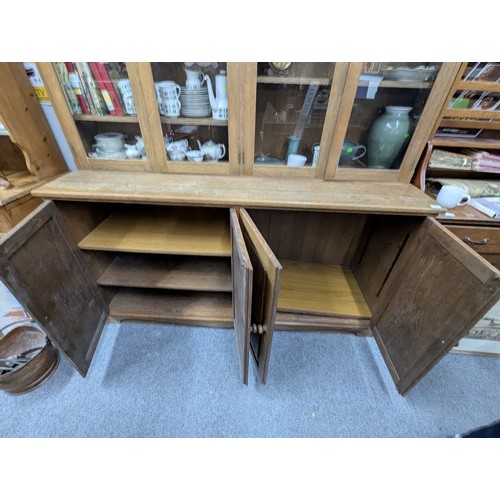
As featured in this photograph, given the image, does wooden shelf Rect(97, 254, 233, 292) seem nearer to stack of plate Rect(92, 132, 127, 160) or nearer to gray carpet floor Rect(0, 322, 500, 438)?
gray carpet floor Rect(0, 322, 500, 438)

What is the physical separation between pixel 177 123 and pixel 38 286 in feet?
2.87

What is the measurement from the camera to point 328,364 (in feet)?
4.14

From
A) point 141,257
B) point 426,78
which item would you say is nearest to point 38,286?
point 141,257

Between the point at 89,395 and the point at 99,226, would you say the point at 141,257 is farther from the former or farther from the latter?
the point at 89,395

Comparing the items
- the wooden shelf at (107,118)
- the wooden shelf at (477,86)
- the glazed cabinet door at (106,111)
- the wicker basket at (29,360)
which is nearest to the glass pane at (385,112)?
the wooden shelf at (477,86)

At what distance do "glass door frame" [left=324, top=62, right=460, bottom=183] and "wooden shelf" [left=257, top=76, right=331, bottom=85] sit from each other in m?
0.10

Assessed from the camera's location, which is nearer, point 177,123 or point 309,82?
point 309,82

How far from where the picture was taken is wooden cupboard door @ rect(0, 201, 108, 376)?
758mm

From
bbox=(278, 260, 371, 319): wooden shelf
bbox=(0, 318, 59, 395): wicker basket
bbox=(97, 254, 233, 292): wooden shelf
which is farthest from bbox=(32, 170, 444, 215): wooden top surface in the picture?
bbox=(0, 318, 59, 395): wicker basket

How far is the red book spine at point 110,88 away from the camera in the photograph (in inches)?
37.5

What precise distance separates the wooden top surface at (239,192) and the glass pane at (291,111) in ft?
0.46

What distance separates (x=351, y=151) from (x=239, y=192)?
584 millimetres

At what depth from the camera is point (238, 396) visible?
1.12m

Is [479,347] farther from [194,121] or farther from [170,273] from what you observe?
[194,121]
